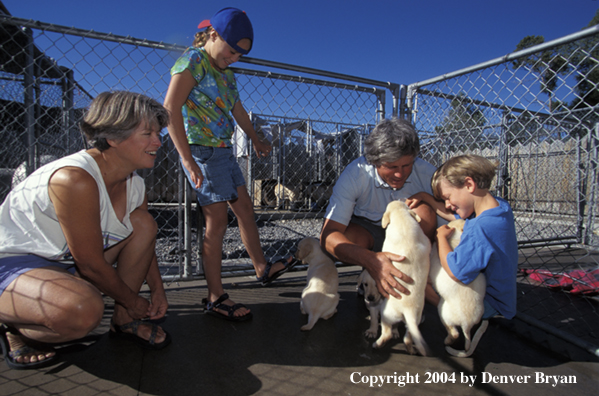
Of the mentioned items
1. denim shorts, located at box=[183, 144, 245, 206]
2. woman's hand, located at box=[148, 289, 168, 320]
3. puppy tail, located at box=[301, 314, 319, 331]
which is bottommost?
puppy tail, located at box=[301, 314, 319, 331]

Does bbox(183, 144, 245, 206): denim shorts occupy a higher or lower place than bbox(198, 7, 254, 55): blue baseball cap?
lower

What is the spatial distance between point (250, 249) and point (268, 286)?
0.49 metres

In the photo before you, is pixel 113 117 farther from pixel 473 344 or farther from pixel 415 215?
pixel 473 344

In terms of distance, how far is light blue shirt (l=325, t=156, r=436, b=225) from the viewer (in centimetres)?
208

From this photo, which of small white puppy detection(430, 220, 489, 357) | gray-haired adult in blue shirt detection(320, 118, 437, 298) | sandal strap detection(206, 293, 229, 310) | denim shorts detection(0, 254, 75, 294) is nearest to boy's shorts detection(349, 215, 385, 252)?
gray-haired adult in blue shirt detection(320, 118, 437, 298)

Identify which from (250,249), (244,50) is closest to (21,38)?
(244,50)

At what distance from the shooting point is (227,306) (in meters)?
2.04

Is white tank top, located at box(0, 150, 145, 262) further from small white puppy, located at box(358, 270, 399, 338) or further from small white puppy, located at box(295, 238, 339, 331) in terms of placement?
small white puppy, located at box(358, 270, 399, 338)

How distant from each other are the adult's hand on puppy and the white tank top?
1.36 metres

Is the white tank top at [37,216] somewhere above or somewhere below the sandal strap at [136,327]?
above

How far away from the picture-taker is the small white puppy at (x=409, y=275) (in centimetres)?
154

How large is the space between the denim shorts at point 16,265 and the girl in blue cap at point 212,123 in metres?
0.82

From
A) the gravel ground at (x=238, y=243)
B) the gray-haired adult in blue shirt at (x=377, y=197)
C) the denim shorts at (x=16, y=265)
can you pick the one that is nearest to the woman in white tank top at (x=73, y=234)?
the denim shorts at (x=16, y=265)

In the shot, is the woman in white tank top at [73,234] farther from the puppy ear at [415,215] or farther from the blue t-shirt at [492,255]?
the blue t-shirt at [492,255]
